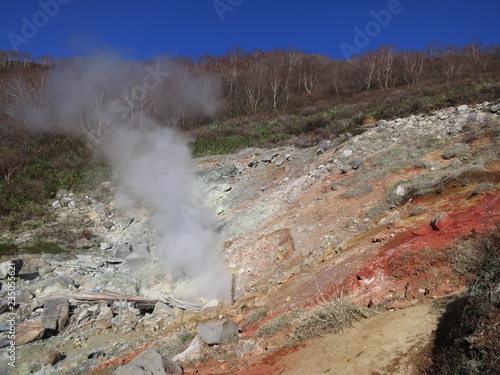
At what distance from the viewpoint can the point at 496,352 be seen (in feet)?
8.15

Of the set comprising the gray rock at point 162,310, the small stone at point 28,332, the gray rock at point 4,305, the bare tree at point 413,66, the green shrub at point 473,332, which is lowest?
the gray rock at point 162,310

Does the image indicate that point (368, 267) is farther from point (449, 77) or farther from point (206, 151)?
point (449, 77)

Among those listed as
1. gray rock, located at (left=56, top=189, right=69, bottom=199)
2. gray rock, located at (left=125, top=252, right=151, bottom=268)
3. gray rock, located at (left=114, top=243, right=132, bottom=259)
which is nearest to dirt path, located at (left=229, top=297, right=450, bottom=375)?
gray rock, located at (left=125, top=252, right=151, bottom=268)

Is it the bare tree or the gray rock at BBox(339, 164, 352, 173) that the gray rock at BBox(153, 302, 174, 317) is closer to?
the gray rock at BBox(339, 164, 352, 173)

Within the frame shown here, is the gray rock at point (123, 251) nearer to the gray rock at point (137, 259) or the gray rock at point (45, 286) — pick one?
the gray rock at point (137, 259)

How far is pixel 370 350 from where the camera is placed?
345 centimetres

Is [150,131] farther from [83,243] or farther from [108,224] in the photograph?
[83,243]

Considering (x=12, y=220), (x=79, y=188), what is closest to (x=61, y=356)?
(x=12, y=220)

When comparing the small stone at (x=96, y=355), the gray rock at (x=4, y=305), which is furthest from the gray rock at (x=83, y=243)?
the small stone at (x=96, y=355)

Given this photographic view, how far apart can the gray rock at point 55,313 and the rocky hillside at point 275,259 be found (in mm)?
30

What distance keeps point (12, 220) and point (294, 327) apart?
12.1 meters

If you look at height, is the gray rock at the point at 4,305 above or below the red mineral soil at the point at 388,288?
above

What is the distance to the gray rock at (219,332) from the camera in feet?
16.4

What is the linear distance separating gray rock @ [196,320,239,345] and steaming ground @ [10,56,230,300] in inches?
77.0
